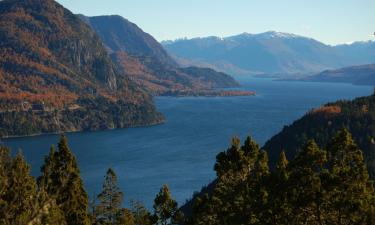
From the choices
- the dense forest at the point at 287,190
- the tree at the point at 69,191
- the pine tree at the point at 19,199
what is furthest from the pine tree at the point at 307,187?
the tree at the point at 69,191

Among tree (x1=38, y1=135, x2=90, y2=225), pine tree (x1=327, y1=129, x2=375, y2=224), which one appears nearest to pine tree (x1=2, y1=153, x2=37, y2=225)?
tree (x1=38, y1=135, x2=90, y2=225)

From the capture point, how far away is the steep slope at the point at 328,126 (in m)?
161

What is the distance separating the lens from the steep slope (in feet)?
527

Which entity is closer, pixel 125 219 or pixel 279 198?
pixel 279 198

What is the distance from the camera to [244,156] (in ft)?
151

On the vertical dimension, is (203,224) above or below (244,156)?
below

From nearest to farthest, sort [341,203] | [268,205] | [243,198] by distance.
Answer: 1. [341,203]
2. [268,205]
3. [243,198]

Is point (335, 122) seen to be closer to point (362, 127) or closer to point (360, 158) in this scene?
point (362, 127)

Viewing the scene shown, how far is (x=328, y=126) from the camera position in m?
169

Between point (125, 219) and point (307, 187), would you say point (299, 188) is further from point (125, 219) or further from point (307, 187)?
point (125, 219)

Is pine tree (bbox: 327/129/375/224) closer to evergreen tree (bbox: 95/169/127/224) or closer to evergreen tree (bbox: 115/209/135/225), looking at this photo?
evergreen tree (bbox: 115/209/135/225)

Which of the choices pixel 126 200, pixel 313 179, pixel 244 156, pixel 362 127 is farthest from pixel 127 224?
pixel 362 127

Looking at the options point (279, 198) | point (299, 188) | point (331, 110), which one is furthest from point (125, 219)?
point (331, 110)

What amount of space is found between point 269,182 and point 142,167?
523ft
